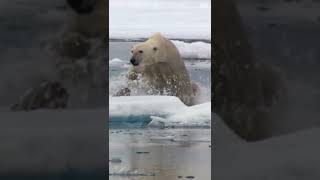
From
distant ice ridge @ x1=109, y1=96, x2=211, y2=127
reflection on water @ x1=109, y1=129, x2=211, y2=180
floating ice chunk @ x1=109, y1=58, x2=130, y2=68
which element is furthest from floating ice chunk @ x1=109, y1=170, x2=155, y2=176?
floating ice chunk @ x1=109, y1=58, x2=130, y2=68

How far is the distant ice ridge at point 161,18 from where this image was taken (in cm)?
438

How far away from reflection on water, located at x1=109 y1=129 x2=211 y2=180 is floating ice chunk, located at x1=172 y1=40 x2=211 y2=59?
1.74ft

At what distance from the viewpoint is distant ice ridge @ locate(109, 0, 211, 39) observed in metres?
4.38

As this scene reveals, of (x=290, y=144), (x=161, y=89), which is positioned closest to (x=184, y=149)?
(x=161, y=89)

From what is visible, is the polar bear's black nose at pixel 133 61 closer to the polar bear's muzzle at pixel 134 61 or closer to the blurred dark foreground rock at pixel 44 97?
the polar bear's muzzle at pixel 134 61

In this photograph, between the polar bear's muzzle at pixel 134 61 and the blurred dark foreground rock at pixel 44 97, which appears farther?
the polar bear's muzzle at pixel 134 61

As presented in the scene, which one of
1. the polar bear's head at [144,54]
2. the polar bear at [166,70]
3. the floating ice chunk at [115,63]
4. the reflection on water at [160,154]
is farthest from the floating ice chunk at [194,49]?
the reflection on water at [160,154]

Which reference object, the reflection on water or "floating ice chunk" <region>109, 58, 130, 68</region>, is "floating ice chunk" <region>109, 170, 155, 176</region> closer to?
the reflection on water

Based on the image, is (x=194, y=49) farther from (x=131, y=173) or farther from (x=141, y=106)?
(x=131, y=173)

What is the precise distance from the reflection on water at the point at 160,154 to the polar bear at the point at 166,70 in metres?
0.27

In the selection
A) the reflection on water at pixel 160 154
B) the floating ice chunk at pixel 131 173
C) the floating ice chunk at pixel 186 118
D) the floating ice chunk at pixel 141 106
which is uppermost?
the floating ice chunk at pixel 141 106

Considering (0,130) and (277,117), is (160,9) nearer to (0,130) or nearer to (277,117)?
(277,117)

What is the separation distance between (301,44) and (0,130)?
2.21 meters

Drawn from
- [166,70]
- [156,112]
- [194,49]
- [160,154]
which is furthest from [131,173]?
[194,49]
